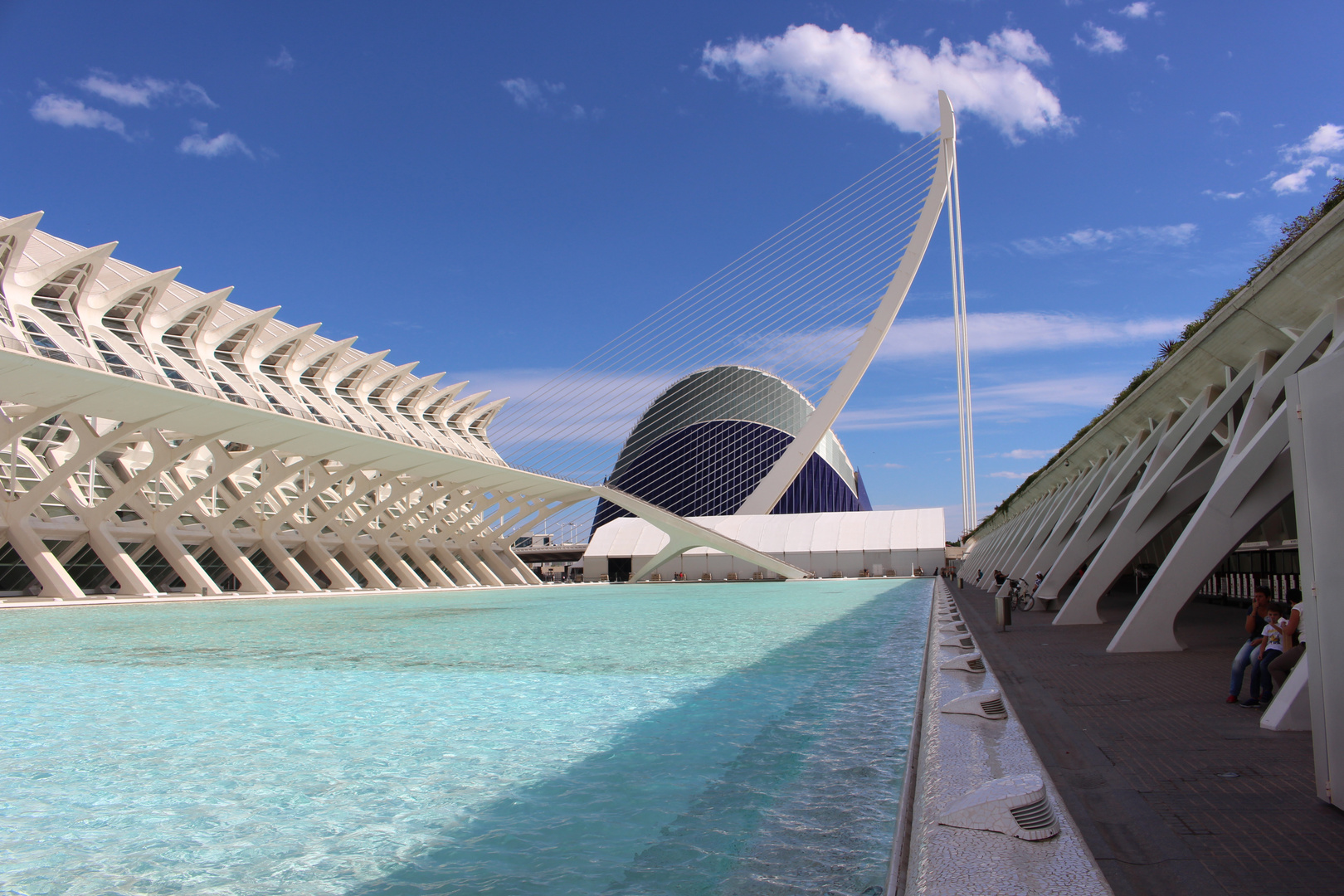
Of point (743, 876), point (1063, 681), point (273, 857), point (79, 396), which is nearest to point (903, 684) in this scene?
point (1063, 681)

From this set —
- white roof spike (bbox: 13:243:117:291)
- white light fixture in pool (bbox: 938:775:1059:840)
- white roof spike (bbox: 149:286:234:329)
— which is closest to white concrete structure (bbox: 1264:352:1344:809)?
white light fixture in pool (bbox: 938:775:1059:840)

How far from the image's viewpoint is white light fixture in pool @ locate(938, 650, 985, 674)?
6.61 m

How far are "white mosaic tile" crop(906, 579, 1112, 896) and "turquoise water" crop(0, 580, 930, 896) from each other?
24cm

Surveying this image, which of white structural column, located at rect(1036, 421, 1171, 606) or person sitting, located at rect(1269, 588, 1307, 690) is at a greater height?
white structural column, located at rect(1036, 421, 1171, 606)

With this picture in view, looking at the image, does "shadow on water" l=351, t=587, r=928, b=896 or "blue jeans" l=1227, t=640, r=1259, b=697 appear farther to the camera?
"blue jeans" l=1227, t=640, r=1259, b=697

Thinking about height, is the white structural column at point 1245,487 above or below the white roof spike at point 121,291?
below

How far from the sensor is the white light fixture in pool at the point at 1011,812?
2.70 m

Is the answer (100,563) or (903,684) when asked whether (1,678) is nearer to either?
(903,684)

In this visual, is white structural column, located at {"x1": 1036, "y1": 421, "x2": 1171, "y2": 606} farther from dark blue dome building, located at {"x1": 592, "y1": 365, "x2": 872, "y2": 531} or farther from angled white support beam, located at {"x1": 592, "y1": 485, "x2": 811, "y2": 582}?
dark blue dome building, located at {"x1": 592, "y1": 365, "x2": 872, "y2": 531}

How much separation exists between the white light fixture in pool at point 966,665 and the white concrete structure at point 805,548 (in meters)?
32.5

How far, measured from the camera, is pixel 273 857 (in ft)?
10.5

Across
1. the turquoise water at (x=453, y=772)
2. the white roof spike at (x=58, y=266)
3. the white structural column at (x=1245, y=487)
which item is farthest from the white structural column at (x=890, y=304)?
the white structural column at (x=1245, y=487)

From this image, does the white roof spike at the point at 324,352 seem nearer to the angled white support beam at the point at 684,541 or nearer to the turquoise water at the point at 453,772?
the angled white support beam at the point at 684,541

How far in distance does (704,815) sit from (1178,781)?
6.32ft
